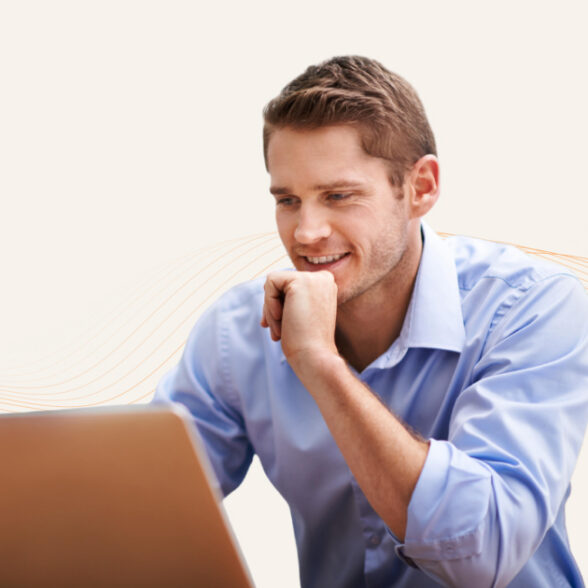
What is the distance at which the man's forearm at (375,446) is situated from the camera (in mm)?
1195

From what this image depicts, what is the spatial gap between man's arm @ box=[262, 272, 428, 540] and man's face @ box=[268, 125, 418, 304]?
185mm

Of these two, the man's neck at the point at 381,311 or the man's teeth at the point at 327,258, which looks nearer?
the man's teeth at the point at 327,258

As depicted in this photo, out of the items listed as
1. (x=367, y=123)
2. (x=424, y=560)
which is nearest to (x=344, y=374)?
(x=424, y=560)

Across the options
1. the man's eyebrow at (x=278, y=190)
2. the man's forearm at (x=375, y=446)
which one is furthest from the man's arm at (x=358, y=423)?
the man's eyebrow at (x=278, y=190)

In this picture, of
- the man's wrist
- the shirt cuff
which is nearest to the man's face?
the man's wrist

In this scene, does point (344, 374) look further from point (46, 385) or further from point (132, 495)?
point (46, 385)

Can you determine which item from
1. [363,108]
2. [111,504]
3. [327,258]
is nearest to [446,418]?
[327,258]

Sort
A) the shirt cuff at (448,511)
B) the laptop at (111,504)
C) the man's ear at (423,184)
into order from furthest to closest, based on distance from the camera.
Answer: the man's ear at (423,184) → the shirt cuff at (448,511) → the laptop at (111,504)

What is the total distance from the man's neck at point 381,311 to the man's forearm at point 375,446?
421 millimetres

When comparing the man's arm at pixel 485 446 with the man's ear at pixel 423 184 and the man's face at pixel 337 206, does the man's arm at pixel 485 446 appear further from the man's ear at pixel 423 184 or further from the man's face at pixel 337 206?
the man's ear at pixel 423 184

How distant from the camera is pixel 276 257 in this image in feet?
6.86

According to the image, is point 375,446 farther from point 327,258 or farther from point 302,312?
point 327,258

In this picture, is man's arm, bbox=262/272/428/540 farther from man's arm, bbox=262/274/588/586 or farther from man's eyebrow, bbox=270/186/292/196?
man's eyebrow, bbox=270/186/292/196

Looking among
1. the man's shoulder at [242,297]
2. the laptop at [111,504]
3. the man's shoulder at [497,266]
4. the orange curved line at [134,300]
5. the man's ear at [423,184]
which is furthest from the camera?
the orange curved line at [134,300]
